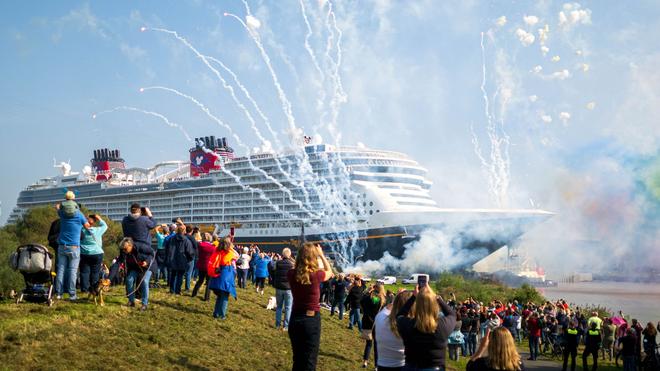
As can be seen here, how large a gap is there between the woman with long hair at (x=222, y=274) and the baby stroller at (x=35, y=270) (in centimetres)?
306

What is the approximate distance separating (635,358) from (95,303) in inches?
474

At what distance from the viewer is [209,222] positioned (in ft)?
233

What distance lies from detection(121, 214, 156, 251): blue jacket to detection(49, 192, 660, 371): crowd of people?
0.02 m

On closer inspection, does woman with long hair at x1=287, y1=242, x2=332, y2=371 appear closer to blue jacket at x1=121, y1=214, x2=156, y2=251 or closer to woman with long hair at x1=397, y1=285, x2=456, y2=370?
woman with long hair at x1=397, y1=285, x2=456, y2=370

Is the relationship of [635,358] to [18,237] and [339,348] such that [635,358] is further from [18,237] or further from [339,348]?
[18,237]

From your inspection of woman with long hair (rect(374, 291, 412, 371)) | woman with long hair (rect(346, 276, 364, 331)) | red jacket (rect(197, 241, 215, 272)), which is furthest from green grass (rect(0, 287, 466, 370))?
woman with long hair (rect(374, 291, 412, 371))

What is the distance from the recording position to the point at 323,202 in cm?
6244

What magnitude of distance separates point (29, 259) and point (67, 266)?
73 cm

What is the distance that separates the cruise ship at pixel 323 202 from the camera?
57.5 m

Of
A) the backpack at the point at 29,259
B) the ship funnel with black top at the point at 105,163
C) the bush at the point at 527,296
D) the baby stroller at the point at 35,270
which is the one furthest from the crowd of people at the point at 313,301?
the ship funnel with black top at the point at 105,163

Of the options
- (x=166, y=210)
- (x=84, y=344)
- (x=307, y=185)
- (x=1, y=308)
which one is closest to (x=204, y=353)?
(x=84, y=344)

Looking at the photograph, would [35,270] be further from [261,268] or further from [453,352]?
[453,352]

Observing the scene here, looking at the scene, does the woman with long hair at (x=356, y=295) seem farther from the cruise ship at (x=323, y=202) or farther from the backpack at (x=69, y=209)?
the cruise ship at (x=323, y=202)

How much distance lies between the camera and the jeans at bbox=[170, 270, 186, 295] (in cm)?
1467
